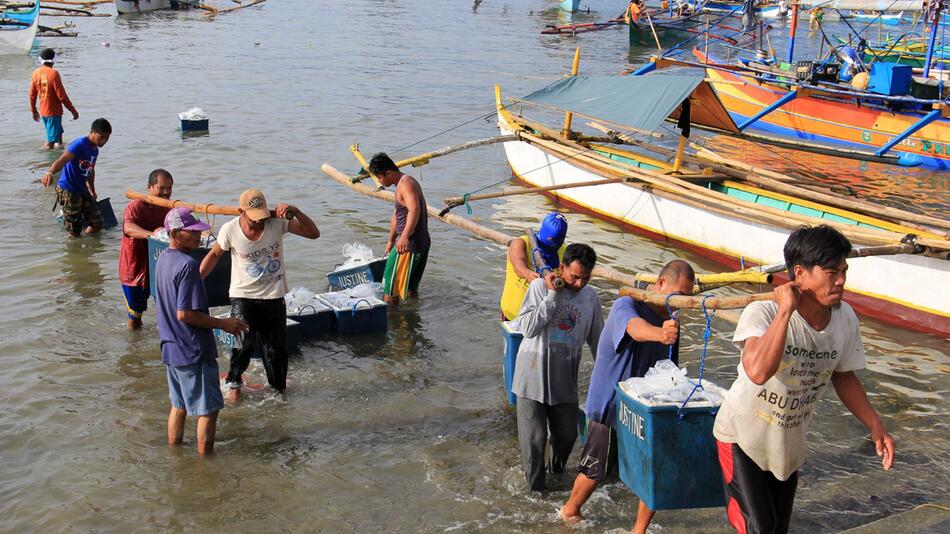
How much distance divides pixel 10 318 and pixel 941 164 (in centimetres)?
1544

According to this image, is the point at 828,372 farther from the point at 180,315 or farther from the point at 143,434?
the point at 143,434

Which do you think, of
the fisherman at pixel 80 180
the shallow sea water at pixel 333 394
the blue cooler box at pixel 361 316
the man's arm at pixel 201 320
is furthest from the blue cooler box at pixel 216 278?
the fisherman at pixel 80 180

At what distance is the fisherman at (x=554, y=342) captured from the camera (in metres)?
5.12

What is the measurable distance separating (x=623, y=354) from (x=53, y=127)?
14.1 m

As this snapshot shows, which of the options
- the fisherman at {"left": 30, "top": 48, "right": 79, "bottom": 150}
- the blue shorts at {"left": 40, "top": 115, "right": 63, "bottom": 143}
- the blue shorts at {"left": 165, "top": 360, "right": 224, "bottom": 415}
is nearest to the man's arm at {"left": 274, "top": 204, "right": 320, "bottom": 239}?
the blue shorts at {"left": 165, "top": 360, "right": 224, "bottom": 415}

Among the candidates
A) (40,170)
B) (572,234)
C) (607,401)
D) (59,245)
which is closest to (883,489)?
(607,401)

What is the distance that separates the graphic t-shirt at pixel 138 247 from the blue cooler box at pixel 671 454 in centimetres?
504

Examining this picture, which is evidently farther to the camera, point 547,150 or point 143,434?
point 547,150

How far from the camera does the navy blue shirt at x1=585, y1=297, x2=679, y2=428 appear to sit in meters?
4.77

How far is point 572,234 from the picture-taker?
1264 centimetres

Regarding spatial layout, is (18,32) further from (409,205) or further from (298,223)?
(298,223)

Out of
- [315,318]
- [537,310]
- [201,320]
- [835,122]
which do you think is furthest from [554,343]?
[835,122]

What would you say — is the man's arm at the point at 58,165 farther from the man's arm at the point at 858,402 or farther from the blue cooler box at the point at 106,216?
the man's arm at the point at 858,402

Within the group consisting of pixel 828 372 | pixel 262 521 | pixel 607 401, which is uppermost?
pixel 828 372
